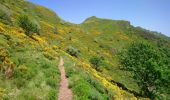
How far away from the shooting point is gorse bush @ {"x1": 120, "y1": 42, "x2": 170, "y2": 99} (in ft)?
146

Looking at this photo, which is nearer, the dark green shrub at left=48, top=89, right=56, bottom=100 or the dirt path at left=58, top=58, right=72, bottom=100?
the dark green shrub at left=48, top=89, right=56, bottom=100

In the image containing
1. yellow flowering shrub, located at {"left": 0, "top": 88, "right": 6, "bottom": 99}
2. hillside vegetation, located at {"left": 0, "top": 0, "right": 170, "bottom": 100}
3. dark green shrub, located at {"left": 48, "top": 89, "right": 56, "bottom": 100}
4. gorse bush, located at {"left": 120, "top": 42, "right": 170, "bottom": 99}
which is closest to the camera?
yellow flowering shrub, located at {"left": 0, "top": 88, "right": 6, "bottom": 99}

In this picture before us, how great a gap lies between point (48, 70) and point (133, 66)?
961 inches

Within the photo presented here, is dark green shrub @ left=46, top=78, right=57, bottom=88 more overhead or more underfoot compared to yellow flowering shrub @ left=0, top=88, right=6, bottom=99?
more overhead

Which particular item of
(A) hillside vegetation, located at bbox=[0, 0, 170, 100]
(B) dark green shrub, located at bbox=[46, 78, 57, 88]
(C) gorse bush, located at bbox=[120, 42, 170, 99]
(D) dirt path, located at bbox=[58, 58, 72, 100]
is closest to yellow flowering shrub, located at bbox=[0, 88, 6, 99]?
(A) hillside vegetation, located at bbox=[0, 0, 170, 100]

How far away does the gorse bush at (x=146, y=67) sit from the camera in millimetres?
44375

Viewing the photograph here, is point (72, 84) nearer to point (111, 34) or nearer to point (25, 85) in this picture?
point (25, 85)

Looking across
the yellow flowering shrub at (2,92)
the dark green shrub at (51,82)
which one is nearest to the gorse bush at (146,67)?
the dark green shrub at (51,82)

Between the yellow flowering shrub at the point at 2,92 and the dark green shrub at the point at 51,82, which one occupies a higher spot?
the dark green shrub at the point at 51,82

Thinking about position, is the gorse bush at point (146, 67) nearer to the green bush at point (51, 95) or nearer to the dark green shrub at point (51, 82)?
the dark green shrub at point (51, 82)

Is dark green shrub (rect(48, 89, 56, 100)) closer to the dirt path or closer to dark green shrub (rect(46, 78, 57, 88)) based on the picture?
the dirt path

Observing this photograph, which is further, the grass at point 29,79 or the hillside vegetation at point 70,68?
the hillside vegetation at point 70,68

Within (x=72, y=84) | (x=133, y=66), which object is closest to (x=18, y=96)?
(x=72, y=84)

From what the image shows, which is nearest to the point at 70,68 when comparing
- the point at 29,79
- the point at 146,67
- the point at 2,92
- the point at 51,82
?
the point at 51,82
